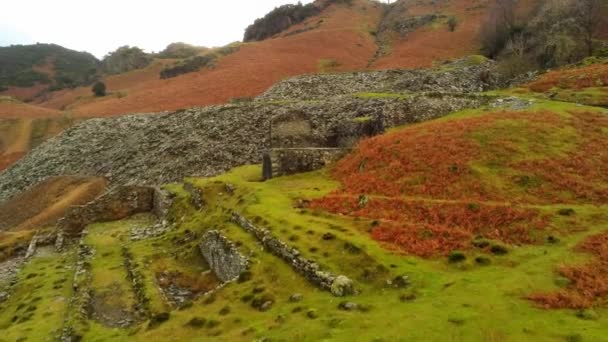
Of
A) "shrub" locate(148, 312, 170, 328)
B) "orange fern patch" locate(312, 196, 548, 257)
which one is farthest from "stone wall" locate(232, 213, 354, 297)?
"shrub" locate(148, 312, 170, 328)

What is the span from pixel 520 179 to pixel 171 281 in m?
19.0

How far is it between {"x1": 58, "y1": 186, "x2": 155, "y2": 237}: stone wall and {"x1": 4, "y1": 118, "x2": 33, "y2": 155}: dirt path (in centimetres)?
4823

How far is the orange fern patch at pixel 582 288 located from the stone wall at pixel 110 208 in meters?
36.7

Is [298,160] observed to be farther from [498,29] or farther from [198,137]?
[498,29]

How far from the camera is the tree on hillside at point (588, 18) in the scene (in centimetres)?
6094

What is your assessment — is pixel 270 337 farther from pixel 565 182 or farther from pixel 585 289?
pixel 565 182

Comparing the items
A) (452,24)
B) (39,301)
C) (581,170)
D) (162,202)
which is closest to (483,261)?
(581,170)

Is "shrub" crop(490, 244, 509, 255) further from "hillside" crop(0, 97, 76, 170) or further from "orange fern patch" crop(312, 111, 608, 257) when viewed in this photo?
"hillside" crop(0, 97, 76, 170)

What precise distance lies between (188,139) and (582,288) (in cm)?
4627

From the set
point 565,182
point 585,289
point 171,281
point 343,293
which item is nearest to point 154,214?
point 171,281

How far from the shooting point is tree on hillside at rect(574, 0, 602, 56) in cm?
6094

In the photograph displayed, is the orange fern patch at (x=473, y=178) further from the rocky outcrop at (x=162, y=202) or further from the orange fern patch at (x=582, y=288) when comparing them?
the rocky outcrop at (x=162, y=202)

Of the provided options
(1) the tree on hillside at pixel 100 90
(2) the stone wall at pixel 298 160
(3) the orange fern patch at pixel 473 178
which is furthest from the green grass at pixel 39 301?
(1) the tree on hillside at pixel 100 90

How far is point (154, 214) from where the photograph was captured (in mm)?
43438
